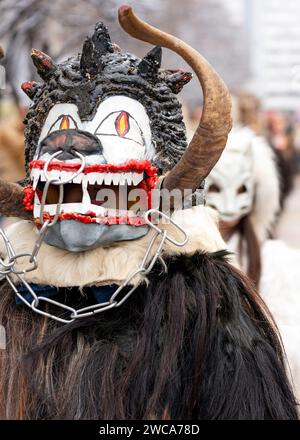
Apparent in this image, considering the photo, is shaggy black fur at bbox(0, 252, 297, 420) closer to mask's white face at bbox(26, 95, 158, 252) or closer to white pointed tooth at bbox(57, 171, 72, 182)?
mask's white face at bbox(26, 95, 158, 252)

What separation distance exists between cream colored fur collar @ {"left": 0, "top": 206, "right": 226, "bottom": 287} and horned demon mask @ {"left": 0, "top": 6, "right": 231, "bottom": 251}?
1.4 inches

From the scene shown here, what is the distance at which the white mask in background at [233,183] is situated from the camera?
349 centimetres

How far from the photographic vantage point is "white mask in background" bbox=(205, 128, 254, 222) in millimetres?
3490

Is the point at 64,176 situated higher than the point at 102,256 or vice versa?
the point at 64,176

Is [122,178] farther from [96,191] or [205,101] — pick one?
[205,101]

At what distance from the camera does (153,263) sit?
192 cm

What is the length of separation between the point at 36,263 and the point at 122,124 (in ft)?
1.33

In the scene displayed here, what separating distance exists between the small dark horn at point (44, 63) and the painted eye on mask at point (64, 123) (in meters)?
0.15

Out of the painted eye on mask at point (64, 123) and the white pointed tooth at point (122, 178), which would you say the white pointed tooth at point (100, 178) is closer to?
the white pointed tooth at point (122, 178)

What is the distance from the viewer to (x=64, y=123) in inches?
77.6

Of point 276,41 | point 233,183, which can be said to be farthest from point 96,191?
point 276,41

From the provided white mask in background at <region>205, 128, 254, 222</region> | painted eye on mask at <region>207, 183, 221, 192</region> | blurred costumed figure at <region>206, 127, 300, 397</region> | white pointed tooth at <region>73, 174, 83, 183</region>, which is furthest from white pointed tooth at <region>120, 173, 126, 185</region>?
painted eye on mask at <region>207, 183, 221, 192</region>

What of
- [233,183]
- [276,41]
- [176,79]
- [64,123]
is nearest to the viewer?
[64,123]
